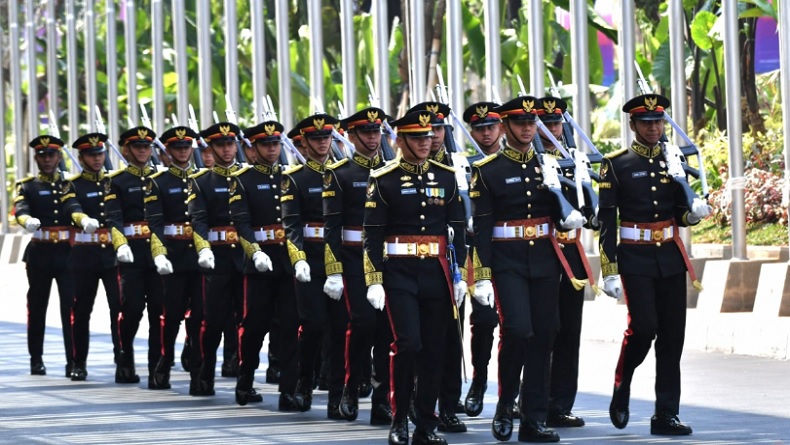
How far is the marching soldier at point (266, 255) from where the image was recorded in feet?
42.1

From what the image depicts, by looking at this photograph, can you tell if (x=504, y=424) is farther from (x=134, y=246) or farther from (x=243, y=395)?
(x=134, y=246)

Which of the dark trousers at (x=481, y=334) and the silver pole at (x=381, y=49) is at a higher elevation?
the silver pole at (x=381, y=49)

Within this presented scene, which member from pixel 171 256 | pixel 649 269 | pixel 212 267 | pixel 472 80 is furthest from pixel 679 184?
pixel 472 80

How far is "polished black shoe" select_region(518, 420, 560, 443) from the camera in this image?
10.5m

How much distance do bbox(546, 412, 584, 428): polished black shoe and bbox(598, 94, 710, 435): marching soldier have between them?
0.44 metres

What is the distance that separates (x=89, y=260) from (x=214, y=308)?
6.60 feet

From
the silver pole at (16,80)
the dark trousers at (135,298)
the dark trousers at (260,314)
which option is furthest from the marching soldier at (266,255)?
the silver pole at (16,80)

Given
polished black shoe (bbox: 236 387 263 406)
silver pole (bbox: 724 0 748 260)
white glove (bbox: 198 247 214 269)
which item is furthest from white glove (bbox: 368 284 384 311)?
silver pole (bbox: 724 0 748 260)

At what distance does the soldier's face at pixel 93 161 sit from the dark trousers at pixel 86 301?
856 millimetres

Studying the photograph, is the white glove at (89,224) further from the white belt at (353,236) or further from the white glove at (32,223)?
the white belt at (353,236)

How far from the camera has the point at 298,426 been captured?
11.6 metres

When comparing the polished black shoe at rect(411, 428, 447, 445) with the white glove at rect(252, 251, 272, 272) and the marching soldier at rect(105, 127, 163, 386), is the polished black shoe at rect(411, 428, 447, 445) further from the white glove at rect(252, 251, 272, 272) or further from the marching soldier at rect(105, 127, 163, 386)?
the marching soldier at rect(105, 127, 163, 386)

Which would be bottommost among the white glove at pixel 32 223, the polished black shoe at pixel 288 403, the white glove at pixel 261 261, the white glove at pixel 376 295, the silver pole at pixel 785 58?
the polished black shoe at pixel 288 403

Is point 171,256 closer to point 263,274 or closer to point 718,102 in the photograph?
point 263,274
